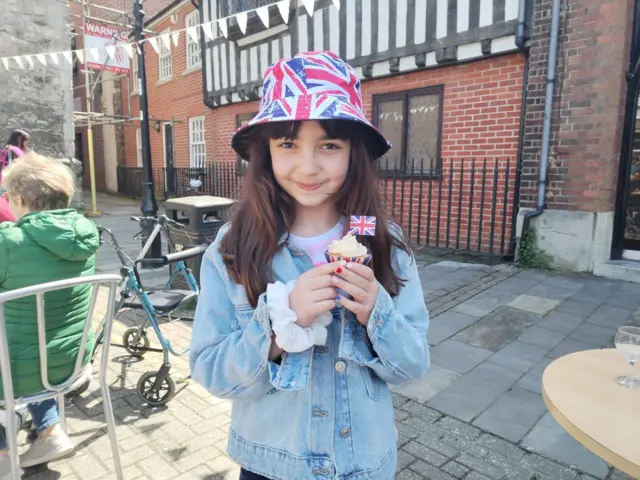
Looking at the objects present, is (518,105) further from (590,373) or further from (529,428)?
(590,373)

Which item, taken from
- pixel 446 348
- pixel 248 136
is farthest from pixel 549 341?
pixel 248 136

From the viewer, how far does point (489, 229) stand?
6.86m

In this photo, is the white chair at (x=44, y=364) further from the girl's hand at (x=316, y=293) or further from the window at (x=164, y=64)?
the window at (x=164, y=64)

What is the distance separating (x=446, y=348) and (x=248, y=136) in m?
2.97

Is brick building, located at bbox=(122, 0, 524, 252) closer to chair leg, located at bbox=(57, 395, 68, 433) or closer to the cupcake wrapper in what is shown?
chair leg, located at bbox=(57, 395, 68, 433)

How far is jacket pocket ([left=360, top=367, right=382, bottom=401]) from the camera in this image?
4.06 feet

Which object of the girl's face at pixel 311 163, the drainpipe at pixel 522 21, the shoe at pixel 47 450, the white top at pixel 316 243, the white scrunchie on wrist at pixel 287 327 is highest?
the drainpipe at pixel 522 21

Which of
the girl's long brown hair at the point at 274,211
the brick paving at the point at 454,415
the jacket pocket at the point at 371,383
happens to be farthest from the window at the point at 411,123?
the jacket pocket at the point at 371,383

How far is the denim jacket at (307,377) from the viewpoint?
114 centimetres

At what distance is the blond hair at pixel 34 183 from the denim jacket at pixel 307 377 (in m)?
1.61

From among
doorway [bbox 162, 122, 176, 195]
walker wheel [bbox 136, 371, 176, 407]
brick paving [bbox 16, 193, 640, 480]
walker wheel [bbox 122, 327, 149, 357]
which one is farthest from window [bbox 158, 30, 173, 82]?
walker wheel [bbox 136, 371, 176, 407]

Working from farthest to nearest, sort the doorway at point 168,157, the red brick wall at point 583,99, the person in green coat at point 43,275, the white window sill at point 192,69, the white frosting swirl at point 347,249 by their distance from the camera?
the doorway at point 168,157 < the white window sill at point 192,69 < the red brick wall at point 583,99 < the person in green coat at point 43,275 < the white frosting swirl at point 347,249

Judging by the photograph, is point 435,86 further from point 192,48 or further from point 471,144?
point 192,48

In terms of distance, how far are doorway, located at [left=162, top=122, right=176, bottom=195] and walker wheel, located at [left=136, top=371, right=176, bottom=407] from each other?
1190 centimetres
